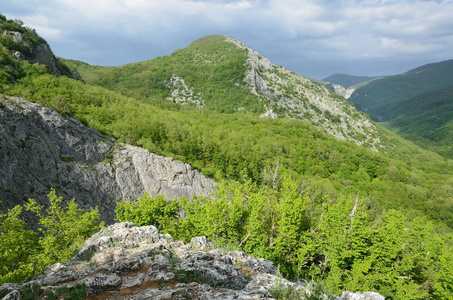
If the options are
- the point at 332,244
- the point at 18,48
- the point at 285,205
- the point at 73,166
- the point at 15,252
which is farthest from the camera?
the point at 18,48

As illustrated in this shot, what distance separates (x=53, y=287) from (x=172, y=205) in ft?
64.0

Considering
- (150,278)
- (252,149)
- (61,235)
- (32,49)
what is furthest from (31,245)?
(32,49)

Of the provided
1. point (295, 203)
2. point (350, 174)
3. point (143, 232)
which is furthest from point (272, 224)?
point (350, 174)

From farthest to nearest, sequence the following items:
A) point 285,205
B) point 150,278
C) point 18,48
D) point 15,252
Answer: point 18,48
point 285,205
point 15,252
point 150,278

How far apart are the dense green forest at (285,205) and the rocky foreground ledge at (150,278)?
511 cm

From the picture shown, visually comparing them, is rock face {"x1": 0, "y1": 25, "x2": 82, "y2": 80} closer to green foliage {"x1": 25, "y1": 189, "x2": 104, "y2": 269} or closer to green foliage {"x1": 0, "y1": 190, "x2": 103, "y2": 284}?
green foliage {"x1": 25, "y1": 189, "x2": 104, "y2": 269}

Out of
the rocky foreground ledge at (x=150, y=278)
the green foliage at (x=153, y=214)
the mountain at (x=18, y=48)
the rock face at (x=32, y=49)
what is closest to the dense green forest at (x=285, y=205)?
the green foliage at (x=153, y=214)

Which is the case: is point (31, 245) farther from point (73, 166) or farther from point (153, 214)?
point (73, 166)

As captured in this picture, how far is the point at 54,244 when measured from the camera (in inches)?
877

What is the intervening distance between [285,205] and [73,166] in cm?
4153

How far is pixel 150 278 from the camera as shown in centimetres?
1342

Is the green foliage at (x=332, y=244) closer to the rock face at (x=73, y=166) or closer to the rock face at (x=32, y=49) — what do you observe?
the rock face at (x=73, y=166)

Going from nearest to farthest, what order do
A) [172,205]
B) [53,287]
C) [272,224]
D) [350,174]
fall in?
[53,287] < [272,224] < [172,205] < [350,174]

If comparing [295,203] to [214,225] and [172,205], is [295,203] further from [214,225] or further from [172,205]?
[172,205]
